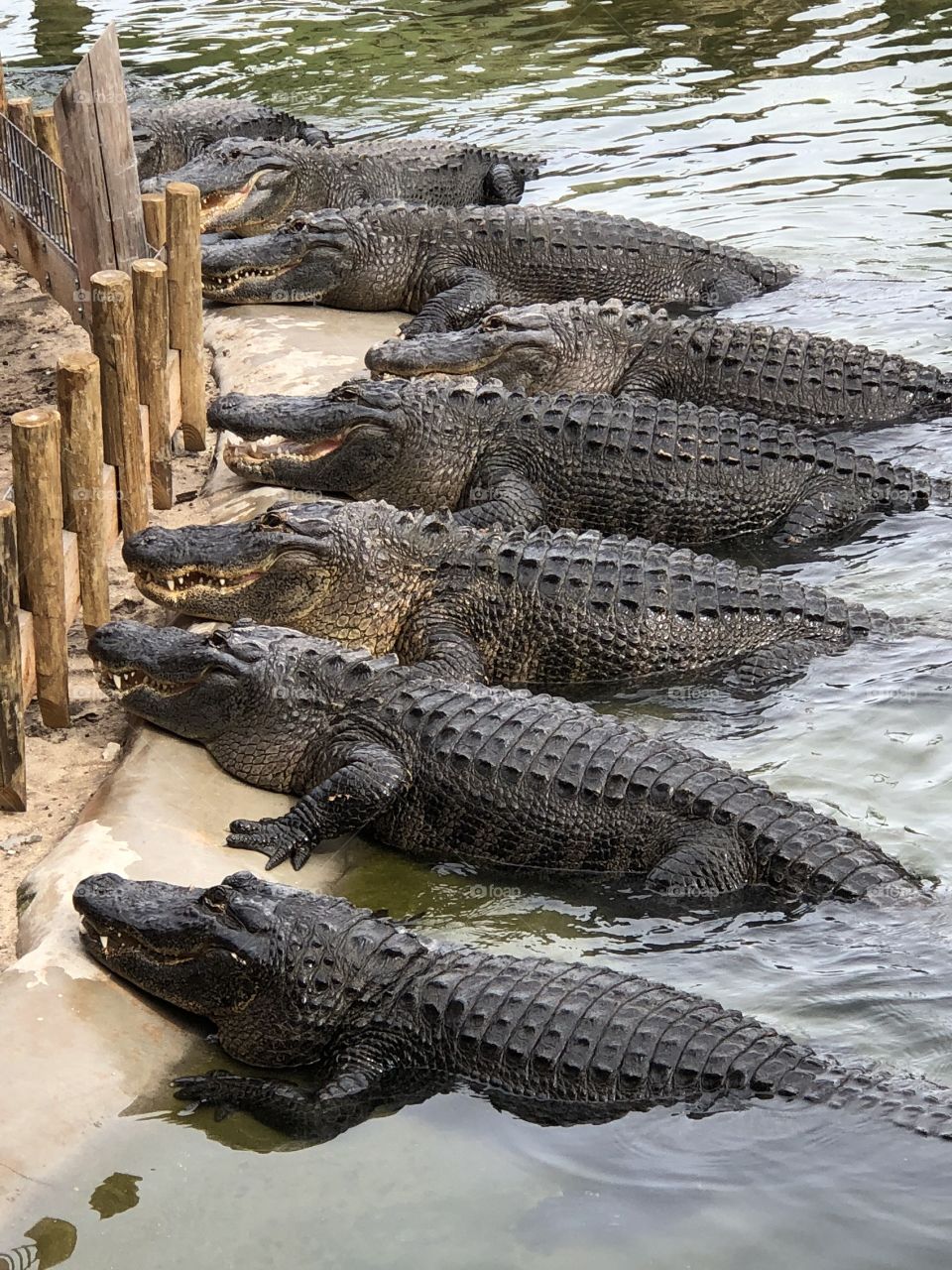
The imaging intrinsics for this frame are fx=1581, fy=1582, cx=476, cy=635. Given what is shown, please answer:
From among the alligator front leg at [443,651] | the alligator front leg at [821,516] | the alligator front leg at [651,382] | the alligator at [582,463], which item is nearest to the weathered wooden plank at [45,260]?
the alligator at [582,463]

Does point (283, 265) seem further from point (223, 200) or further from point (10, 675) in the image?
point (10, 675)

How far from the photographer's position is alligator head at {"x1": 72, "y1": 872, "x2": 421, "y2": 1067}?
4.44 m

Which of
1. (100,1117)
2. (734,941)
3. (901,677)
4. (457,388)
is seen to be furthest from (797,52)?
(100,1117)

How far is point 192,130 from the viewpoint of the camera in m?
12.8

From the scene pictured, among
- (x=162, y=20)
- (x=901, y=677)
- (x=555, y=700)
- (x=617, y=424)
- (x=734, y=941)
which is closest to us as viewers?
(x=734, y=941)

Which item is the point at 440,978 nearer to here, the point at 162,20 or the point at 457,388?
the point at 457,388

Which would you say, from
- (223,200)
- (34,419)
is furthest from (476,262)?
(34,419)

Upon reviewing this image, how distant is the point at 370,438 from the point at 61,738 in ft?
8.78

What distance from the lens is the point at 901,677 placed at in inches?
Answer: 242

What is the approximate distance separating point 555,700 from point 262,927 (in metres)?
1.68

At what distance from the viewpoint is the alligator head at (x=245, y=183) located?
11.2 meters

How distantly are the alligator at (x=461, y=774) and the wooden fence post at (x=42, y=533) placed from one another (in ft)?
0.94

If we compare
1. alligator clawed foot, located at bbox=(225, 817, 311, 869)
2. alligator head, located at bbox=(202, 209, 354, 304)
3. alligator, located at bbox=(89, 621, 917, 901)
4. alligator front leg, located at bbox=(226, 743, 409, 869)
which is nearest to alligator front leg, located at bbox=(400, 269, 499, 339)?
alligator head, located at bbox=(202, 209, 354, 304)

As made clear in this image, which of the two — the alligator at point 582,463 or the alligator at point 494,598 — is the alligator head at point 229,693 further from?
the alligator at point 582,463
